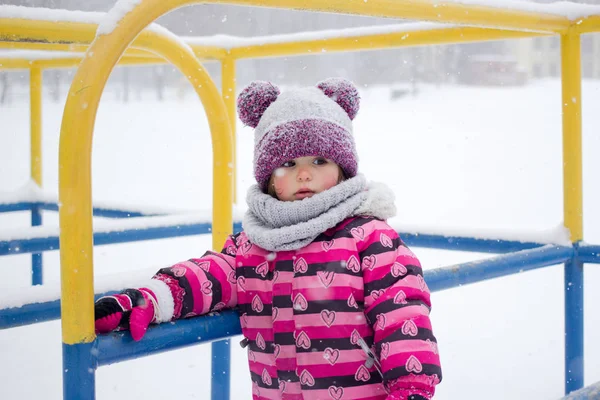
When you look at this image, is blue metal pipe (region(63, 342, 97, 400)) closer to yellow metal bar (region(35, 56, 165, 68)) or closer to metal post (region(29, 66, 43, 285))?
yellow metal bar (region(35, 56, 165, 68))

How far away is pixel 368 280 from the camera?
0.92 m

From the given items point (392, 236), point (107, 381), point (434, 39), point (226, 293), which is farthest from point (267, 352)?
point (107, 381)

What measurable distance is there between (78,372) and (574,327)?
141cm

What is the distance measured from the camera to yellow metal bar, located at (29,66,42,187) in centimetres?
313

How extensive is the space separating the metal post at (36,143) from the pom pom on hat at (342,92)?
2.40 metres

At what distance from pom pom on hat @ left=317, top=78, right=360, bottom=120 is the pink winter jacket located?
22 centimetres

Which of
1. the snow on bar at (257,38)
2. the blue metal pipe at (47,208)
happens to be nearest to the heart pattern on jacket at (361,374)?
the snow on bar at (257,38)

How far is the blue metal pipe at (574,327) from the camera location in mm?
1761

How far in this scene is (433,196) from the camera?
760cm

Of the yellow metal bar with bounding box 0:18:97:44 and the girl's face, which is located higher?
the yellow metal bar with bounding box 0:18:97:44

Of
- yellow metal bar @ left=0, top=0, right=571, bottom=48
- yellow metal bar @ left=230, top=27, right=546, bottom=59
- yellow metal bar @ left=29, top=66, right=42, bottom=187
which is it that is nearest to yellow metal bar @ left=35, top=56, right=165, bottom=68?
yellow metal bar @ left=29, top=66, right=42, bottom=187

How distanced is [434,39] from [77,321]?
52.4 inches

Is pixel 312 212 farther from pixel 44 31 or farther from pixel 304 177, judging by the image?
pixel 44 31

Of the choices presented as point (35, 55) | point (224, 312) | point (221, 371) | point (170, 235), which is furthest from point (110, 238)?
point (35, 55)
